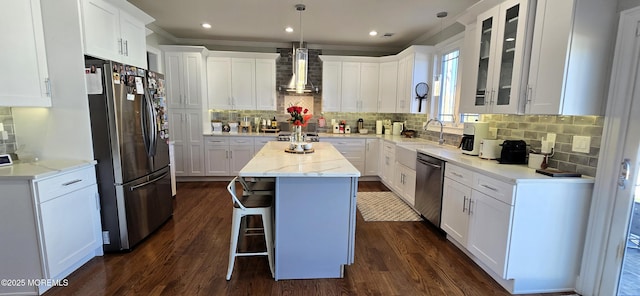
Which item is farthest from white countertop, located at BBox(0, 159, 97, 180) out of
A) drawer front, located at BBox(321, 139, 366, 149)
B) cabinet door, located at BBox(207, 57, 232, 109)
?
drawer front, located at BBox(321, 139, 366, 149)

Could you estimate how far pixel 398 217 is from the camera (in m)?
3.56

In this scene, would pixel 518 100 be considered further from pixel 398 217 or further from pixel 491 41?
pixel 398 217

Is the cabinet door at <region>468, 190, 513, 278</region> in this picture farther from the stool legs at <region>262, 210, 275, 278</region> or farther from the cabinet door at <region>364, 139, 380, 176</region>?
the cabinet door at <region>364, 139, 380, 176</region>

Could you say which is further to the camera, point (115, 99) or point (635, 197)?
point (115, 99)

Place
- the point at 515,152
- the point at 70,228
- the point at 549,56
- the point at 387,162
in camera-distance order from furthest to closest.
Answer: the point at 387,162, the point at 515,152, the point at 70,228, the point at 549,56

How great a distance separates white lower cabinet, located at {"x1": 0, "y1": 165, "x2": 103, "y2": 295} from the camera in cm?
191

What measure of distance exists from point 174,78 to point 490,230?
5.08 meters

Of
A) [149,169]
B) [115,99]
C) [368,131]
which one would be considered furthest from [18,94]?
[368,131]

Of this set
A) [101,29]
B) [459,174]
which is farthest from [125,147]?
[459,174]

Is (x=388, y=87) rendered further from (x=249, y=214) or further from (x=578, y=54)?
(x=249, y=214)

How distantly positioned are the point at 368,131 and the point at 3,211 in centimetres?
520

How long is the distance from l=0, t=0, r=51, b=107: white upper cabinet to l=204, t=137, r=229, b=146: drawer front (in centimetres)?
276

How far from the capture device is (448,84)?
13.9 feet

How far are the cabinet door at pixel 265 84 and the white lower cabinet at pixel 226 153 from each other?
768mm
